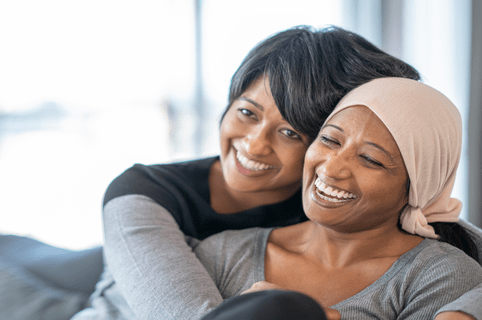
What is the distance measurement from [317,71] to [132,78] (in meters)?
2.78

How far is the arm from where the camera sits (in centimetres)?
81

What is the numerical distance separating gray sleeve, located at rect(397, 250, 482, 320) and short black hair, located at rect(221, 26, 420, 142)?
50 cm

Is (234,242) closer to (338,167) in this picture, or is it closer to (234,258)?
(234,258)

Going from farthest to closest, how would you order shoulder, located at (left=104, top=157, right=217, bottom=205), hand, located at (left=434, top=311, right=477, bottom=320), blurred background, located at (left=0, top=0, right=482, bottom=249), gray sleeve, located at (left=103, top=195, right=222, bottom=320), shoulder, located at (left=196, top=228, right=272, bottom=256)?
blurred background, located at (left=0, top=0, right=482, bottom=249)
shoulder, located at (left=104, top=157, right=217, bottom=205)
shoulder, located at (left=196, top=228, right=272, bottom=256)
gray sleeve, located at (left=103, top=195, right=222, bottom=320)
hand, located at (left=434, top=311, right=477, bottom=320)

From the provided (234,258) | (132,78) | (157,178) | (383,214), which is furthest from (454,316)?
(132,78)

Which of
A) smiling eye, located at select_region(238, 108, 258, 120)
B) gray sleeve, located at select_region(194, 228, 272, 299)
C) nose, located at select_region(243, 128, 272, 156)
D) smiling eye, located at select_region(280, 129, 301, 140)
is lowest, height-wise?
gray sleeve, located at select_region(194, 228, 272, 299)

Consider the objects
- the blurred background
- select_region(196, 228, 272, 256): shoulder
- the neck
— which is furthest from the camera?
the blurred background

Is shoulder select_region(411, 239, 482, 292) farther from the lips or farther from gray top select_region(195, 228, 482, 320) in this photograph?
the lips

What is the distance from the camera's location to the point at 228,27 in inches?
150

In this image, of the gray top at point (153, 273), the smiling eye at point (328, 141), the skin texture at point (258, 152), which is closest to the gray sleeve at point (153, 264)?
the gray top at point (153, 273)

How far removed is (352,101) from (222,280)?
637mm

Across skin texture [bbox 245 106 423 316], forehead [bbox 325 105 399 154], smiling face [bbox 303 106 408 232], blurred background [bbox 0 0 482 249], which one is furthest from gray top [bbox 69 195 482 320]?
blurred background [bbox 0 0 482 249]

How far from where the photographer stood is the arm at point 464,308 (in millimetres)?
809

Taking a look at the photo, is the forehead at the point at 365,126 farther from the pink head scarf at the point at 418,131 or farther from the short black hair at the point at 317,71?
the short black hair at the point at 317,71
